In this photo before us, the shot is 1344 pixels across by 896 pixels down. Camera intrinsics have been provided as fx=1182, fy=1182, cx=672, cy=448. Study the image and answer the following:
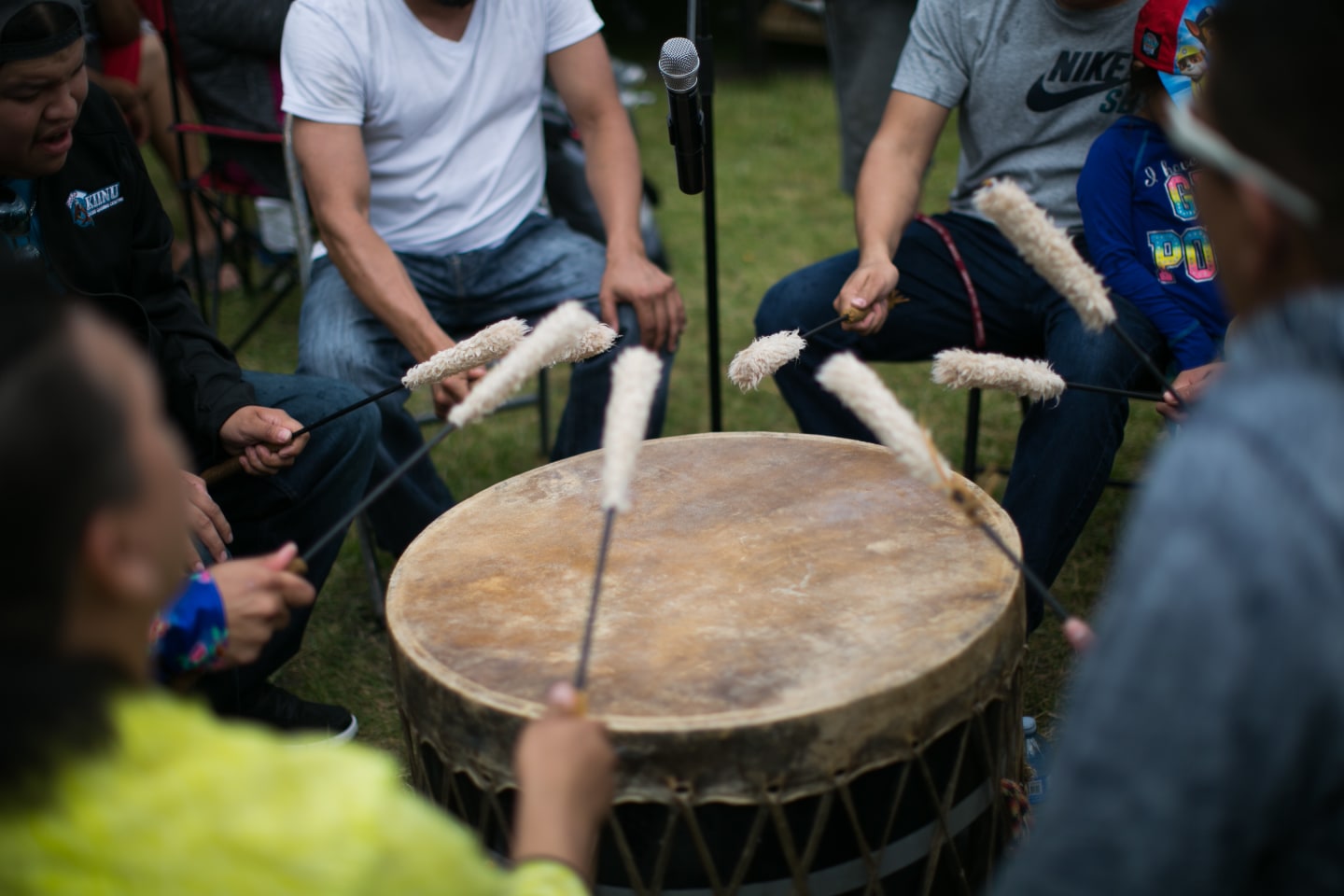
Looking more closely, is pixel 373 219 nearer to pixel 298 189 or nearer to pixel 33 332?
pixel 298 189

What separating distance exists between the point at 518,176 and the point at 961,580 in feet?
6.38

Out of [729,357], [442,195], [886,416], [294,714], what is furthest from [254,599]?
[729,357]

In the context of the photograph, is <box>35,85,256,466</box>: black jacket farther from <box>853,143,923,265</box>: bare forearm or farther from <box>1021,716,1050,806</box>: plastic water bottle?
<box>1021,716,1050,806</box>: plastic water bottle

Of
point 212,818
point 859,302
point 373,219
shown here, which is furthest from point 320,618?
point 212,818

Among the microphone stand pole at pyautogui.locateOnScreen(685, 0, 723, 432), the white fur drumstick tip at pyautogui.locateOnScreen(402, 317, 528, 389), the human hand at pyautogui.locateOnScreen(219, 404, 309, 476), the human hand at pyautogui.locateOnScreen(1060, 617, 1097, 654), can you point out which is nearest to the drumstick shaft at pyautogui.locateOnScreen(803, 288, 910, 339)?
the microphone stand pole at pyautogui.locateOnScreen(685, 0, 723, 432)

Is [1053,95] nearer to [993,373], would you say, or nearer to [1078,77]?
[1078,77]

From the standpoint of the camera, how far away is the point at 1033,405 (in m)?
2.54

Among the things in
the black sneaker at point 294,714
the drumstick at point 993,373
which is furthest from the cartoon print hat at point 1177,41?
the black sneaker at point 294,714

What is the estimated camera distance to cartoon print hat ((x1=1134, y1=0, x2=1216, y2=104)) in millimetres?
2359

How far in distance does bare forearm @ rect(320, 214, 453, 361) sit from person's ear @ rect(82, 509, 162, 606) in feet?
5.59

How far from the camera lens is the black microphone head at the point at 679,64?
7.72ft

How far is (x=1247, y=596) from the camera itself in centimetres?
84

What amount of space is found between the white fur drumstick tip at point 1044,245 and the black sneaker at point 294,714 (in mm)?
1677

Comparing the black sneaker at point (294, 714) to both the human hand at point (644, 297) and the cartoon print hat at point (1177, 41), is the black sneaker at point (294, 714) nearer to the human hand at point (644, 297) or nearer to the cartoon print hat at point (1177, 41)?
the human hand at point (644, 297)
